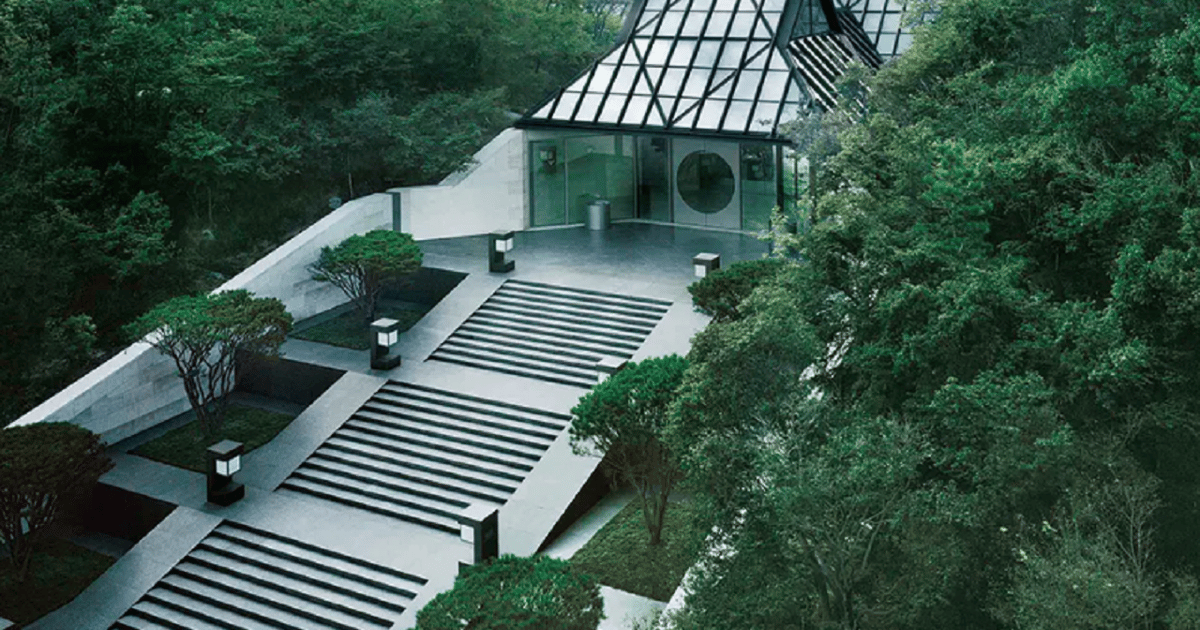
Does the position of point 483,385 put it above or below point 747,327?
below

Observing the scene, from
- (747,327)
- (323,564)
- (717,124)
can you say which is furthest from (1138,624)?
(717,124)

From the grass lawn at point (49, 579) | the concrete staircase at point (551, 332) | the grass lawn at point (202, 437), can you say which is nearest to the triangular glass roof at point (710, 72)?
the concrete staircase at point (551, 332)

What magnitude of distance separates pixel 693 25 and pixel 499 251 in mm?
9867

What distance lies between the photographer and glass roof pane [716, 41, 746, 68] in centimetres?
3291

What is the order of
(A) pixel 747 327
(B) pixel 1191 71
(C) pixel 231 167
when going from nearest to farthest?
(A) pixel 747 327 < (B) pixel 1191 71 < (C) pixel 231 167

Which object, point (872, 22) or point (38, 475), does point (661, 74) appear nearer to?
point (872, 22)

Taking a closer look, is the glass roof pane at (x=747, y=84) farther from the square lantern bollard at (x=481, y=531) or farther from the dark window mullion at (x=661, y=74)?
the square lantern bollard at (x=481, y=531)

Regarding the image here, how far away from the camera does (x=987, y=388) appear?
14.2m

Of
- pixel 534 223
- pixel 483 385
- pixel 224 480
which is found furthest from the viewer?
pixel 534 223

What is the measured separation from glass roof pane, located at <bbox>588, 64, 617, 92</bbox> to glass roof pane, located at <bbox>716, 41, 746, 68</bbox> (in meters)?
3.49

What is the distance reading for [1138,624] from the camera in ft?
41.5

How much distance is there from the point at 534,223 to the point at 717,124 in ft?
22.8

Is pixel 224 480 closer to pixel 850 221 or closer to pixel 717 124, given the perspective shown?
pixel 850 221

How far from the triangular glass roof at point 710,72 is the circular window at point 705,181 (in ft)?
8.20
